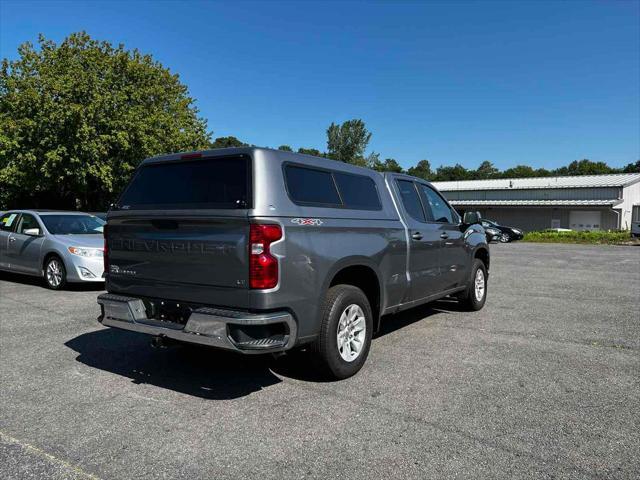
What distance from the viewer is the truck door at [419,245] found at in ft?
19.1

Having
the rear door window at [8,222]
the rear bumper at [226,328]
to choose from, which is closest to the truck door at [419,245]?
Result: the rear bumper at [226,328]

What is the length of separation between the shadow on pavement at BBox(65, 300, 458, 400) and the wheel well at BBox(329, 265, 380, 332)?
2.69 ft

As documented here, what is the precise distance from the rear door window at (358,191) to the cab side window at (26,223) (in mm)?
8040

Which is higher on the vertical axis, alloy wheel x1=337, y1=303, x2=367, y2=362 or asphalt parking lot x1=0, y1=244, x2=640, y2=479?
alloy wheel x1=337, y1=303, x2=367, y2=362

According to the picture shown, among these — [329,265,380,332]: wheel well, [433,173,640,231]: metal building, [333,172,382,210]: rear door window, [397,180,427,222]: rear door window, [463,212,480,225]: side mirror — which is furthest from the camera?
[433,173,640,231]: metal building

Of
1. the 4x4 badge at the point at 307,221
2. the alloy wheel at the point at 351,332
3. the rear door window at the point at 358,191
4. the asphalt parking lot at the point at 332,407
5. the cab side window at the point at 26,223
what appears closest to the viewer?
the asphalt parking lot at the point at 332,407

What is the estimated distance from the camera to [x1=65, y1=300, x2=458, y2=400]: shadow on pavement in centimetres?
452

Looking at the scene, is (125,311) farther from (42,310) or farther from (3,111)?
(3,111)

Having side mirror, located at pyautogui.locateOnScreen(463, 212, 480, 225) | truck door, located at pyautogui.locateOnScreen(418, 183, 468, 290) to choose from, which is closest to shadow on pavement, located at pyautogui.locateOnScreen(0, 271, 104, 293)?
truck door, located at pyautogui.locateOnScreen(418, 183, 468, 290)

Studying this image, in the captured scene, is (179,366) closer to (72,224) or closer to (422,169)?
(72,224)

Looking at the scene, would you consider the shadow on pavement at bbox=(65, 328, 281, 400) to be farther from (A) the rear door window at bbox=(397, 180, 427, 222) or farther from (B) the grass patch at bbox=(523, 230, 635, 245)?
(B) the grass patch at bbox=(523, 230, 635, 245)

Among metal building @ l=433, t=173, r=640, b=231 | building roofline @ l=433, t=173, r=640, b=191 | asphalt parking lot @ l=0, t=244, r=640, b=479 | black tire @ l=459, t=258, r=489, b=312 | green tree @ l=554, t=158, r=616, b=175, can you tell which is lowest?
asphalt parking lot @ l=0, t=244, r=640, b=479

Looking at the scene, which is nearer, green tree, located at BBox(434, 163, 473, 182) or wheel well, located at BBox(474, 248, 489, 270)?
wheel well, located at BBox(474, 248, 489, 270)

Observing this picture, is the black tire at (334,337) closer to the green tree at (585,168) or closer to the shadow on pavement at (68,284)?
the shadow on pavement at (68,284)
